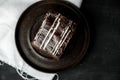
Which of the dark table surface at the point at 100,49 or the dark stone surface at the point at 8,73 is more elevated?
the dark table surface at the point at 100,49

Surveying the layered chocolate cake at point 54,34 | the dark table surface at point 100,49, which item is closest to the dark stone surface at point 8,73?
the dark table surface at point 100,49

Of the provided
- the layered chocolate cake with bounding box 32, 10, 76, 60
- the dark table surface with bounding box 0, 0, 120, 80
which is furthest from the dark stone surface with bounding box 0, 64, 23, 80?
the layered chocolate cake with bounding box 32, 10, 76, 60

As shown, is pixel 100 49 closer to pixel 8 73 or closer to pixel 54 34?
pixel 54 34

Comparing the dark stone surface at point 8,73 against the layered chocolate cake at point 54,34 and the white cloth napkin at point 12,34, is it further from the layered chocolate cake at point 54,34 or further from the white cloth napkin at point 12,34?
the layered chocolate cake at point 54,34

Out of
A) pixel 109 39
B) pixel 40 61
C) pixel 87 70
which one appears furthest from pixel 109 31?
pixel 40 61

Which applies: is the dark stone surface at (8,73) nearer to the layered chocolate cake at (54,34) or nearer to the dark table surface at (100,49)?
the dark table surface at (100,49)

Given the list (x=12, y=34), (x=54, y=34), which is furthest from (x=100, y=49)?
(x=12, y=34)
